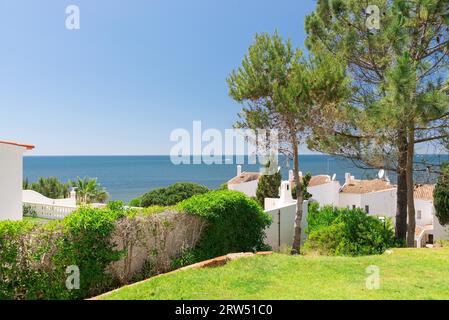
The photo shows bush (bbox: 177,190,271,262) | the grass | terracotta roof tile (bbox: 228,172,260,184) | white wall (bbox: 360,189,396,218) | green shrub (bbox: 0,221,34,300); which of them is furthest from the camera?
terracotta roof tile (bbox: 228,172,260,184)

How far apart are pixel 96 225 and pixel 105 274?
1009mm

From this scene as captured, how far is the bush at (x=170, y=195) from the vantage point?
1098 inches

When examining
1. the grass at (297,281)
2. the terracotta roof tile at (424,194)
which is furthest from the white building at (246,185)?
the grass at (297,281)

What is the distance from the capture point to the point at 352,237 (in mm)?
13992

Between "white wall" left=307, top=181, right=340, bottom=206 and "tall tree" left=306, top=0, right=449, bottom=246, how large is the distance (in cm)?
2189

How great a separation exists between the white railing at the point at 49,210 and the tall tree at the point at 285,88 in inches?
564

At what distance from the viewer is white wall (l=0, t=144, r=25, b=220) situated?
14.4m

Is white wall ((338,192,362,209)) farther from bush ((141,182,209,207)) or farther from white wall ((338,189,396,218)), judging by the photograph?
bush ((141,182,209,207))

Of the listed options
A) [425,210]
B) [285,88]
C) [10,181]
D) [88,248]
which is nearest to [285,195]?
[285,88]

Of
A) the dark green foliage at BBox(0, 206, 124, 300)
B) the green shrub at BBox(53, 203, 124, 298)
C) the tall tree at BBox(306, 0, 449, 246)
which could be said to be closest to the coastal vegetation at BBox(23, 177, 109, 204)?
the tall tree at BBox(306, 0, 449, 246)

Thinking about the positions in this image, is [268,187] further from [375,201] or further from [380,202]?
[380,202]
